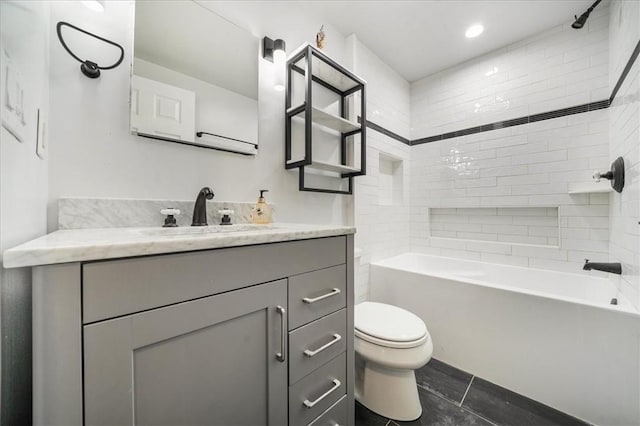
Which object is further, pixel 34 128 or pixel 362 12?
pixel 362 12

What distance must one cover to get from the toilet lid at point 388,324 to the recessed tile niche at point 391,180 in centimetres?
139

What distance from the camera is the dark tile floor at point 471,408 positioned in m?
1.29

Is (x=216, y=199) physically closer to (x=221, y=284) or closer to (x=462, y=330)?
(x=221, y=284)

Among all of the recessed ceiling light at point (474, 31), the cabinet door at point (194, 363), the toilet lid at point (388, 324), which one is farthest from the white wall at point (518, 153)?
the cabinet door at point (194, 363)

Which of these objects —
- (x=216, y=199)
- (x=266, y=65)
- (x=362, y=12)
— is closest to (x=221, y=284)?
(x=216, y=199)

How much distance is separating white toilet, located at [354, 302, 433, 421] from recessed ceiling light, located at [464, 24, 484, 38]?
7.68 ft

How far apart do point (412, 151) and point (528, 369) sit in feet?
7.15

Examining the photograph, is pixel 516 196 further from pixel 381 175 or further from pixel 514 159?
pixel 381 175

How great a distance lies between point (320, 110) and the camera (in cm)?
152

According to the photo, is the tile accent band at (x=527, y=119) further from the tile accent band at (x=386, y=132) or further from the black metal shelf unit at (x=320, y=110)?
the black metal shelf unit at (x=320, y=110)

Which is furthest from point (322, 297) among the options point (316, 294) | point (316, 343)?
point (316, 343)

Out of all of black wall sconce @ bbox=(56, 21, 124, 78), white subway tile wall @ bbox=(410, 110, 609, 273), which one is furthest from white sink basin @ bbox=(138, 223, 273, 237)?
white subway tile wall @ bbox=(410, 110, 609, 273)

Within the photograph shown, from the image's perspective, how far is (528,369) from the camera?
1.47 metres

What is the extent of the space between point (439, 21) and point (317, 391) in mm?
2599
